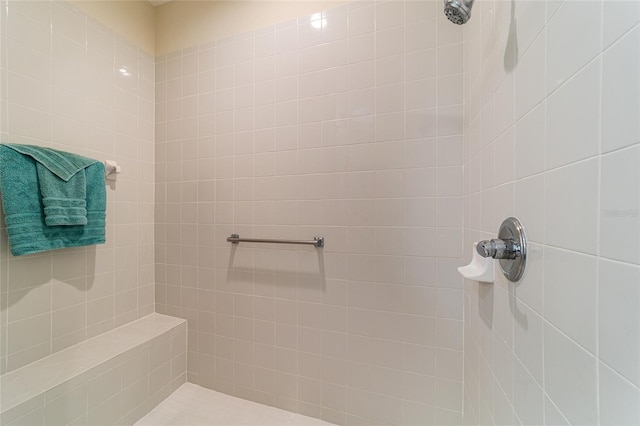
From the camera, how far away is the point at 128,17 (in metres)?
1.53

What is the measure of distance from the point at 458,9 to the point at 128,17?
6.34 feet

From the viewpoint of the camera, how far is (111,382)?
1.20 meters

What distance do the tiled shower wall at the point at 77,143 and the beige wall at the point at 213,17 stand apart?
0.23m

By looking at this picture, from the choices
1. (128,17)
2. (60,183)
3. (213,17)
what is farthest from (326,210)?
(128,17)

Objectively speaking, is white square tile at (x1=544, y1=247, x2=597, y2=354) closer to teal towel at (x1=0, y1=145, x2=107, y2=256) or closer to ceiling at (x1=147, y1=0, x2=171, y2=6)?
teal towel at (x1=0, y1=145, x2=107, y2=256)

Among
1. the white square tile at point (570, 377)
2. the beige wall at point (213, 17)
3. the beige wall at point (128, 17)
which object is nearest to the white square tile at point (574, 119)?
the white square tile at point (570, 377)

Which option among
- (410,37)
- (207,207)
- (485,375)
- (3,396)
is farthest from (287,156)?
(3,396)

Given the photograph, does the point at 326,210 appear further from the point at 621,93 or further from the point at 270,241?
the point at 621,93

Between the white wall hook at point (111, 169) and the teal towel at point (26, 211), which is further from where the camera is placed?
the white wall hook at point (111, 169)

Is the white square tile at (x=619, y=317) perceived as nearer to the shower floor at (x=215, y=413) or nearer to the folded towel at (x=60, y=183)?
the shower floor at (x=215, y=413)

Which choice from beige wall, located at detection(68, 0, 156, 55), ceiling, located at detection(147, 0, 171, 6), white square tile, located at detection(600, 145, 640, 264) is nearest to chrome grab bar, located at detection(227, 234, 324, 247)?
white square tile, located at detection(600, 145, 640, 264)

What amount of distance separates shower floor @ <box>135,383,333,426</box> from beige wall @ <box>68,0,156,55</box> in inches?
89.0

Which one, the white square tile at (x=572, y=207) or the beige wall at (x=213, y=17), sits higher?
the beige wall at (x=213, y=17)

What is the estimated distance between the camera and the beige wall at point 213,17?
1.35 meters
